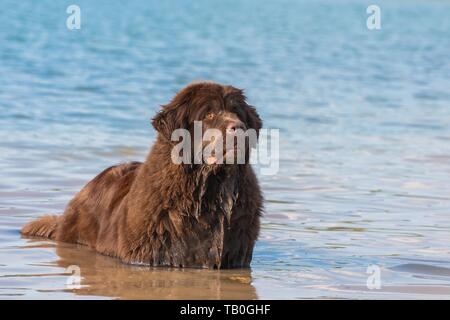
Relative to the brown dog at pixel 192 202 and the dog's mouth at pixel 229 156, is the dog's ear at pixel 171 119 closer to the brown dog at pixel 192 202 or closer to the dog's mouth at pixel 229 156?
the brown dog at pixel 192 202

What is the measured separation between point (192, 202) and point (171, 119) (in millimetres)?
658

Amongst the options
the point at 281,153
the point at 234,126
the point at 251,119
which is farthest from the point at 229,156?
the point at 281,153

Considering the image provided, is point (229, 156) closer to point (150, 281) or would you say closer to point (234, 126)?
point (234, 126)

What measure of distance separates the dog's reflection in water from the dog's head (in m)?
0.88

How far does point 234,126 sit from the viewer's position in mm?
7672

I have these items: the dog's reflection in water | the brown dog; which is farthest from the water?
the brown dog

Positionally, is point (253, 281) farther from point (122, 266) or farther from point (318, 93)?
point (318, 93)

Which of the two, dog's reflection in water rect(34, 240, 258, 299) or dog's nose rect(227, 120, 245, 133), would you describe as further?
dog's nose rect(227, 120, 245, 133)

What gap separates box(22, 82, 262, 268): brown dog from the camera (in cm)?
802

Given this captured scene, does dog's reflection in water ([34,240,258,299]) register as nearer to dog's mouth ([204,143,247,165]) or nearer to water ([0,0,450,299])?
water ([0,0,450,299])

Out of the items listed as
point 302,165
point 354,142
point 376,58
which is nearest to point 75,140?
point 302,165

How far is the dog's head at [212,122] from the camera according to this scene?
778 centimetres

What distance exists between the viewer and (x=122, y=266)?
27.0 feet

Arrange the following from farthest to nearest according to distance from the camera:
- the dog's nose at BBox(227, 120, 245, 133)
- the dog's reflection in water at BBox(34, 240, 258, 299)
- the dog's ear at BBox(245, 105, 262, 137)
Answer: the dog's ear at BBox(245, 105, 262, 137) < the dog's nose at BBox(227, 120, 245, 133) < the dog's reflection in water at BBox(34, 240, 258, 299)
